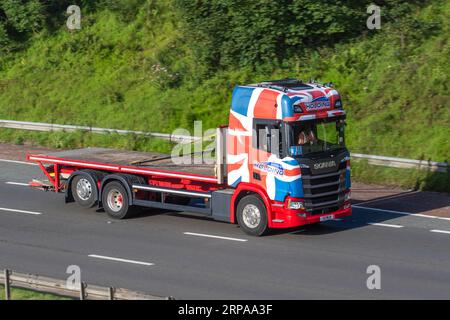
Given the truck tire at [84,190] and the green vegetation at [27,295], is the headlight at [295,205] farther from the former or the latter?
the green vegetation at [27,295]

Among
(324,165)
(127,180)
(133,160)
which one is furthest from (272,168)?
(133,160)

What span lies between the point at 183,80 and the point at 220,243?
13381 millimetres

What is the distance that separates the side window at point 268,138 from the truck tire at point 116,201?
12.4 ft

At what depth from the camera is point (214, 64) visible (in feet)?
106

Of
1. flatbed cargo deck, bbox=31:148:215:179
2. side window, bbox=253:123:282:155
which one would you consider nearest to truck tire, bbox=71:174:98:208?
flatbed cargo deck, bbox=31:148:215:179

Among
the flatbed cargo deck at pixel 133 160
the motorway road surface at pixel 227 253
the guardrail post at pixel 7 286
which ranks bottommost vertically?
the motorway road surface at pixel 227 253

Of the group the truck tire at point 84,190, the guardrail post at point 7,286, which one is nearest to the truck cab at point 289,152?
the truck tire at point 84,190

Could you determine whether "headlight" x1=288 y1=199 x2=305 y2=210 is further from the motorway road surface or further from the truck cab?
the motorway road surface

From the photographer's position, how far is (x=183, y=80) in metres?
32.2

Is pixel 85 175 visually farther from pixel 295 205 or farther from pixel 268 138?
pixel 295 205

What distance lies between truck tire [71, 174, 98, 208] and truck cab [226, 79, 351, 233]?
3751 mm

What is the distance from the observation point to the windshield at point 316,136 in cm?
1925

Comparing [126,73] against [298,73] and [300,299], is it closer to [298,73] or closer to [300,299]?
[298,73]

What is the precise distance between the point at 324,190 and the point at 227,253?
2.53 meters
